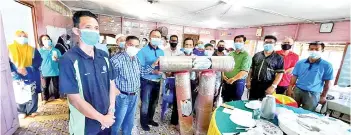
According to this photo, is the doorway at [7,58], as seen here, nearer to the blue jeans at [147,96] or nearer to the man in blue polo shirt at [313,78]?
the blue jeans at [147,96]

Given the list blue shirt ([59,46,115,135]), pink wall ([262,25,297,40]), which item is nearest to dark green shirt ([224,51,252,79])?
blue shirt ([59,46,115,135])

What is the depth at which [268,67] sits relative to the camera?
2.46m

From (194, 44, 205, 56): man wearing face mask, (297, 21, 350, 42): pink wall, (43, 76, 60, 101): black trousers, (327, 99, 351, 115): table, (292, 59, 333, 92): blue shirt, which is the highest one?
(297, 21, 350, 42): pink wall

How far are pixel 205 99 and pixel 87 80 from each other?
4.18ft

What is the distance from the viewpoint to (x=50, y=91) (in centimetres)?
339

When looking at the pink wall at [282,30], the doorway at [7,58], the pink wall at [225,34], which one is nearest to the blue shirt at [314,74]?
the pink wall at [282,30]

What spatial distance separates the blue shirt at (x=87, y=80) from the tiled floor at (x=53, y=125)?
49.2 inches

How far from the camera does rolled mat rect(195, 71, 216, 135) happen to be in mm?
1867

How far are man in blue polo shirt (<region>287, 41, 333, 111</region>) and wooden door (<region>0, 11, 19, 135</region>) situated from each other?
4.03 meters

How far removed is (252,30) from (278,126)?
7.05m

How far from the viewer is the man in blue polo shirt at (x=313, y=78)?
2.36 meters

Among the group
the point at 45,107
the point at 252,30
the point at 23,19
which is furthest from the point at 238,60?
the point at 252,30

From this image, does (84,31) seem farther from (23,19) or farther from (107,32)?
(107,32)

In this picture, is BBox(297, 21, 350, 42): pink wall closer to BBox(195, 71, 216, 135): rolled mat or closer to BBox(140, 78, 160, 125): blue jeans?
BBox(195, 71, 216, 135): rolled mat
